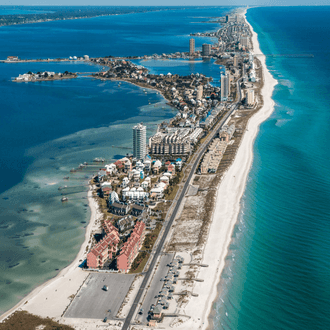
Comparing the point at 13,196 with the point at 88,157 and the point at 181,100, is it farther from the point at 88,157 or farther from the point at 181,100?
the point at 181,100

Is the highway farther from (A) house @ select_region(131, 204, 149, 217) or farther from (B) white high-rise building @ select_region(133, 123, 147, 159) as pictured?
(B) white high-rise building @ select_region(133, 123, 147, 159)

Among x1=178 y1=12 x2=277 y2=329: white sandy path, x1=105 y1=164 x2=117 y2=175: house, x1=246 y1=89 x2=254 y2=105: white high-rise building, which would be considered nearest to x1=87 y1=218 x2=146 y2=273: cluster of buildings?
x1=178 y1=12 x2=277 y2=329: white sandy path

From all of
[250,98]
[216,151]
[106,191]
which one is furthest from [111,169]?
[250,98]

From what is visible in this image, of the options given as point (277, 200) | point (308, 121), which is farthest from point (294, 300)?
point (308, 121)

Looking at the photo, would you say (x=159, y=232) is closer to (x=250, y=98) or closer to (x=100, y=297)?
(x=100, y=297)

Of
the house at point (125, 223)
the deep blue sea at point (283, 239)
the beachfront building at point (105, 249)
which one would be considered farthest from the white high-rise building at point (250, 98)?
the beachfront building at point (105, 249)

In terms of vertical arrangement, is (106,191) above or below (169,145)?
below

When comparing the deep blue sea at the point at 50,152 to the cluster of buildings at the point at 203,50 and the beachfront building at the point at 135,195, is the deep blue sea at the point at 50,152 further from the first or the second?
the cluster of buildings at the point at 203,50
